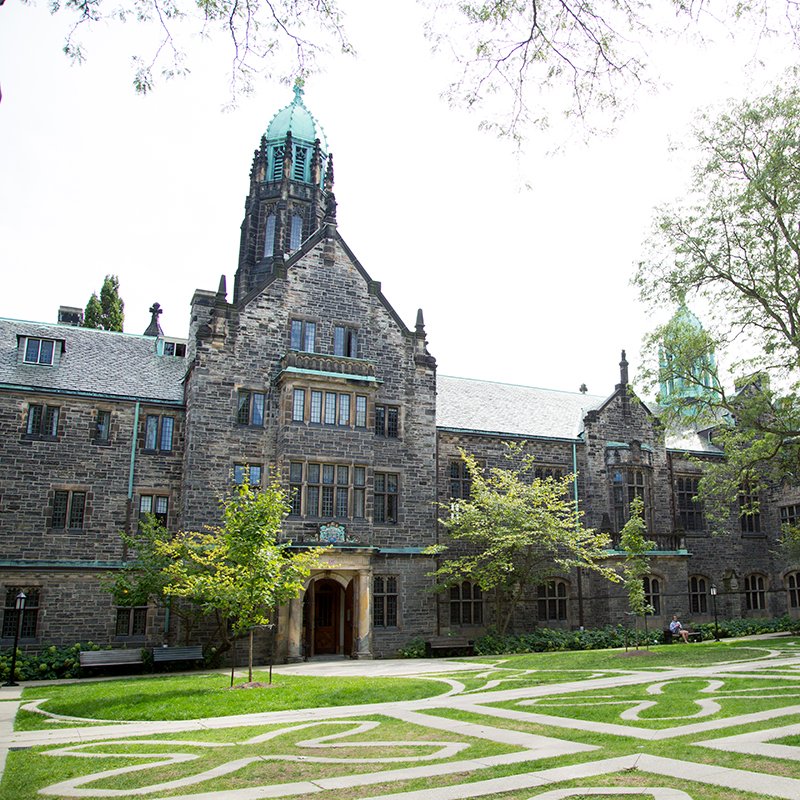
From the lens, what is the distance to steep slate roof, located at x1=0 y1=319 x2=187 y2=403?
27.4 metres

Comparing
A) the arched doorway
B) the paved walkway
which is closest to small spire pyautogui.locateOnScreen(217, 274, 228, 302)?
the arched doorway

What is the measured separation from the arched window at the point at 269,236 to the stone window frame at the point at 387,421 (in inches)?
614

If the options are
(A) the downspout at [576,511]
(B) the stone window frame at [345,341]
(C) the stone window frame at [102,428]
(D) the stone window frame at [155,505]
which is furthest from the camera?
(A) the downspout at [576,511]

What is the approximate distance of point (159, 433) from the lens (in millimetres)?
28188

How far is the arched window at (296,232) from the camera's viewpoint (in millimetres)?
41906

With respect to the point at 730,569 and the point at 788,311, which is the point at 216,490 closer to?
the point at 788,311

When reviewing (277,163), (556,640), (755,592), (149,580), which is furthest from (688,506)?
(277,163)

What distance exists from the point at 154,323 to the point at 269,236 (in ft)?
27.3

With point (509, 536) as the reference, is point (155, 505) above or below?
above

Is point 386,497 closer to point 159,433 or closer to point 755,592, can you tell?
point 159,433

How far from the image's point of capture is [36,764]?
31.2 feet

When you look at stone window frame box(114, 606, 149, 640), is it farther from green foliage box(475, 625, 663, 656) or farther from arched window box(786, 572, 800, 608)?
arched window box(786, 572, 800, 608)

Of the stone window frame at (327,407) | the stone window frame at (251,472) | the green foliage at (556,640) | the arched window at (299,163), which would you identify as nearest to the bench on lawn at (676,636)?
the green foliage at (556,640)

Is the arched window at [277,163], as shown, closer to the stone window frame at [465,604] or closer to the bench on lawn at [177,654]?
the stone window frame at [465,604]
